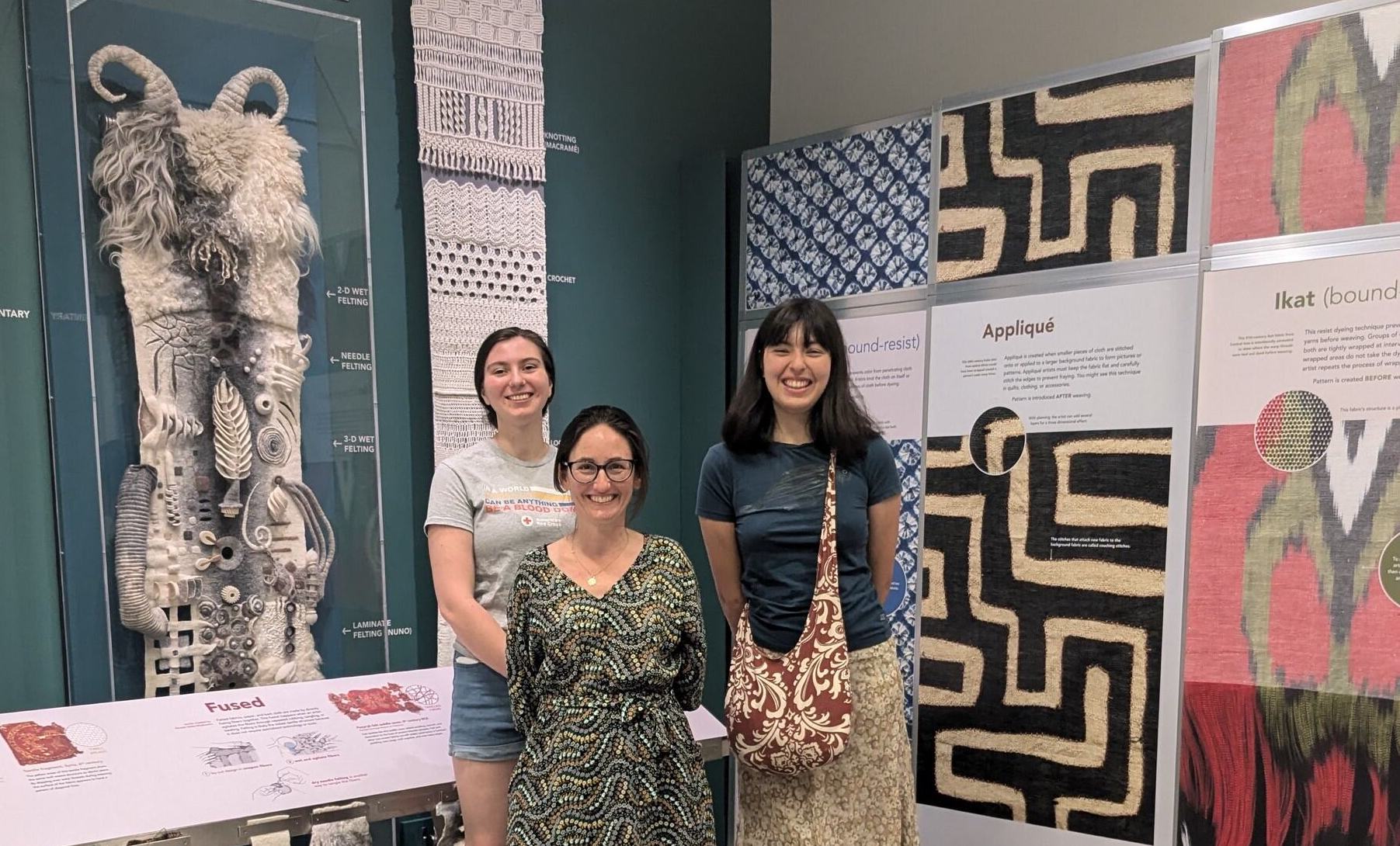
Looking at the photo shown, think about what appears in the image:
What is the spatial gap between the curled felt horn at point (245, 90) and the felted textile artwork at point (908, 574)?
193 centimetres

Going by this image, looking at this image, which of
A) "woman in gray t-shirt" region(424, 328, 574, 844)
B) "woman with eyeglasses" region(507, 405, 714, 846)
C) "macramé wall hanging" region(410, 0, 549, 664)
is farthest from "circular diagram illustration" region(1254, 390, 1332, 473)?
"macramé wall hanging" region(410, 0, 549, 664)

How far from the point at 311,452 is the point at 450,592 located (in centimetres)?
100

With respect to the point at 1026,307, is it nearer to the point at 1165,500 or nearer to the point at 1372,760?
the point at 1165,500

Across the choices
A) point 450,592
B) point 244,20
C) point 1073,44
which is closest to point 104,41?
point 244,20

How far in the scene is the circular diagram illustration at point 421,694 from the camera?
2545 millimetres

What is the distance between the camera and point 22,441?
7.73 ft

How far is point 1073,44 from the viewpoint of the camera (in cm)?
316

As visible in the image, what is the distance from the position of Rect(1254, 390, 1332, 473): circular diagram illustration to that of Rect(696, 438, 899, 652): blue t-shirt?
2.93 feet

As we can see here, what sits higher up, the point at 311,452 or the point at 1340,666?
the point at 311,452

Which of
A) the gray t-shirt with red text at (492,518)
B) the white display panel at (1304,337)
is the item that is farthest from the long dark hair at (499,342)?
the white display panel at (1304,337)

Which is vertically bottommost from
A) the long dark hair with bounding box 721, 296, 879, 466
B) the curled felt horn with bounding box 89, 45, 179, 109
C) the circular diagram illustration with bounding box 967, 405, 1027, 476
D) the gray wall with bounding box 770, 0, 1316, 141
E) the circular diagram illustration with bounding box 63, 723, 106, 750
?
the circular diagram illustration with bounding box 63, 723, 106, 750

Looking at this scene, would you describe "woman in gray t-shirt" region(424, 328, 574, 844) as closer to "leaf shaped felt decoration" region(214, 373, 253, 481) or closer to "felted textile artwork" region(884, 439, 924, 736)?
"leaf shaped felt decoration" region(214, 373, 253, 481)

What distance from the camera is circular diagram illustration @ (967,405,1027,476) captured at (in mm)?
2656

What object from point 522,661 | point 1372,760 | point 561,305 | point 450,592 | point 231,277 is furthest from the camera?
point 561,305
